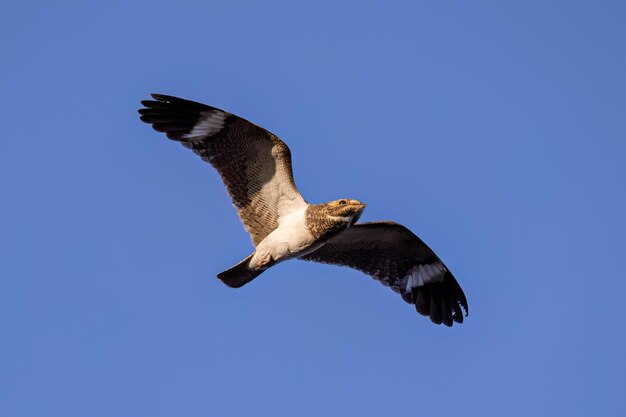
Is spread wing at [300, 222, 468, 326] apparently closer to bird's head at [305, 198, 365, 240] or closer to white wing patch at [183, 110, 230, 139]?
bird's head at [305, 198, 365, 240]

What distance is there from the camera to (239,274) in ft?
55.9

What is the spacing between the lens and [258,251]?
55.7ft

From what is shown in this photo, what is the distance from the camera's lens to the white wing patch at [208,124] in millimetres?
16938

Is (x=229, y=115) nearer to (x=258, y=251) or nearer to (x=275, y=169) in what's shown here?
(x=275, y=169)

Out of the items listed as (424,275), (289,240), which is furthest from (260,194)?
(424,275)

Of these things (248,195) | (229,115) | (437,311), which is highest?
(229,115)

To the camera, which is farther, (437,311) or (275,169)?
(437,311)

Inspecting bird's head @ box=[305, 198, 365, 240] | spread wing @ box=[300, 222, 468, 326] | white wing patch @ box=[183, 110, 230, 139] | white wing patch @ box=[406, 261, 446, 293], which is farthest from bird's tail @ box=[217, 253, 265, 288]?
white wing patch @ box=[406, 261, 446, 293]

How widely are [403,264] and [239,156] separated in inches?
148

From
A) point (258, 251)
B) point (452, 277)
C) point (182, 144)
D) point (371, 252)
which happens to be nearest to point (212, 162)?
point (182, 144)

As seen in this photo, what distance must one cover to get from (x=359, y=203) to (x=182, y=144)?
312cm

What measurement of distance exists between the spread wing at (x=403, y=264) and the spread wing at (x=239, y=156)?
134cm

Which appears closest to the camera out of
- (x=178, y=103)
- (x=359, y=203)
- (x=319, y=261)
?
(x=359, y=203)

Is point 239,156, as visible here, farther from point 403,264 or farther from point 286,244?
point 403,264
